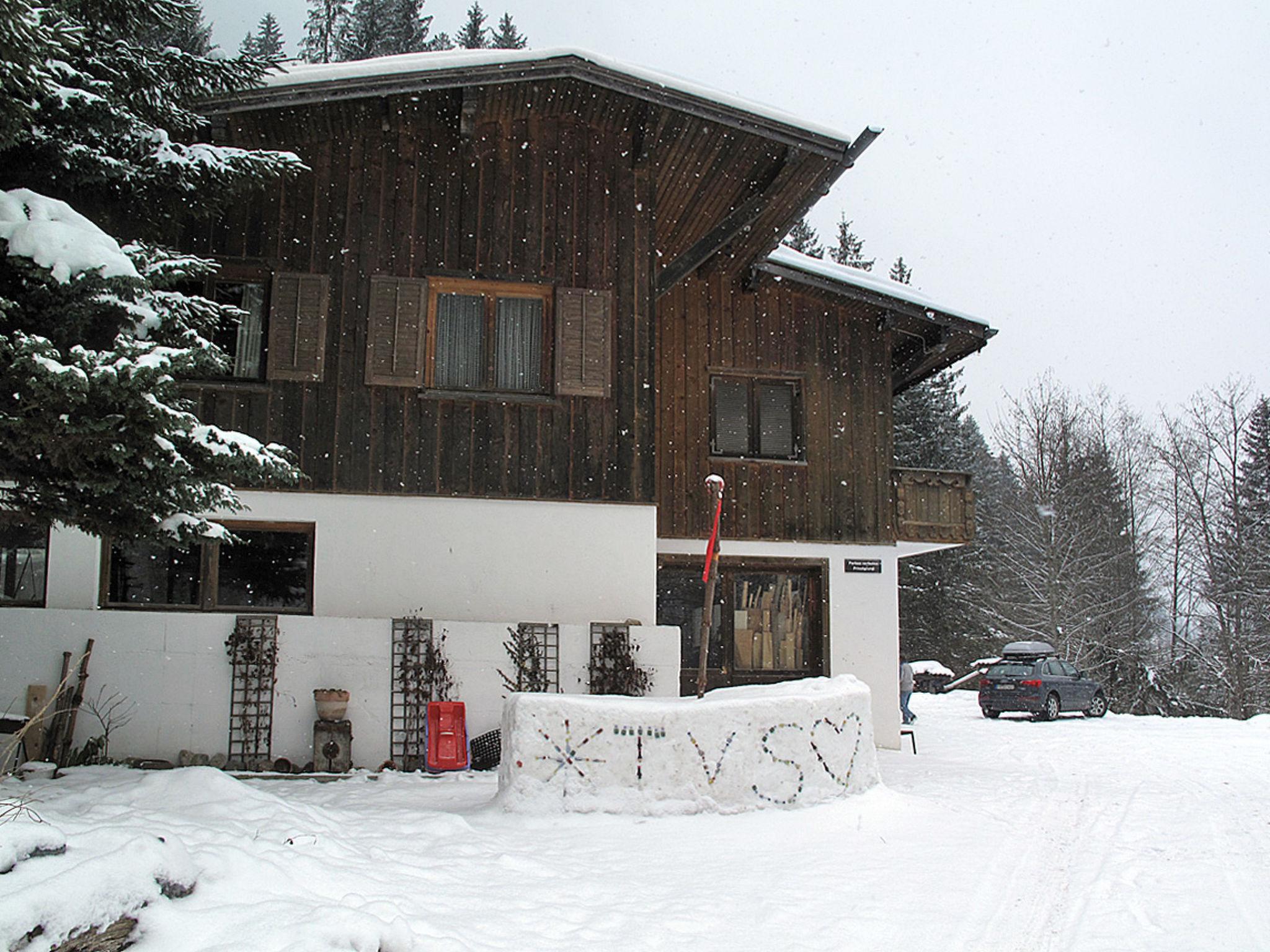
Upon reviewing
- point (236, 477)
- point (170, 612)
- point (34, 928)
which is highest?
point (236, 477)

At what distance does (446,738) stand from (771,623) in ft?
21.7

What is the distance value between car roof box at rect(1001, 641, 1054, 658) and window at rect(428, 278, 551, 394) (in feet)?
59.0

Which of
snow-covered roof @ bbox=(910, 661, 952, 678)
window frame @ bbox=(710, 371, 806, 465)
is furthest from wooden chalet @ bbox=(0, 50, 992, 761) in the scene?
snow-covered roof @ bbox=(910, 661, 952, 678)

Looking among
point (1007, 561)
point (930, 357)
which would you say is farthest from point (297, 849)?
point (1007, 561)

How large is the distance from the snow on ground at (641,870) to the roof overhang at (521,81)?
622 cm

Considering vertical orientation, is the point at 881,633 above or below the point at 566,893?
above

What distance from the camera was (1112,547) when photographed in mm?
35875

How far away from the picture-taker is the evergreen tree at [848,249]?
128 feet

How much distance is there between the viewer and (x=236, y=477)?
7469 millimetres

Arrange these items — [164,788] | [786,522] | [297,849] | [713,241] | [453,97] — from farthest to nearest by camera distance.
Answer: [786,522]
[713,241]
[453,97]
[164,788]
[297,849]

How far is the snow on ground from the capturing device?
492cm

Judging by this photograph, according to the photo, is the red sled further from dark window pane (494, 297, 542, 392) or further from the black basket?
dark window pane (494, 297, 542, 392)

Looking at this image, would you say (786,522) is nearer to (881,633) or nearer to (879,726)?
(881,633)

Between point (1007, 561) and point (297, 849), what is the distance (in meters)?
33.2
